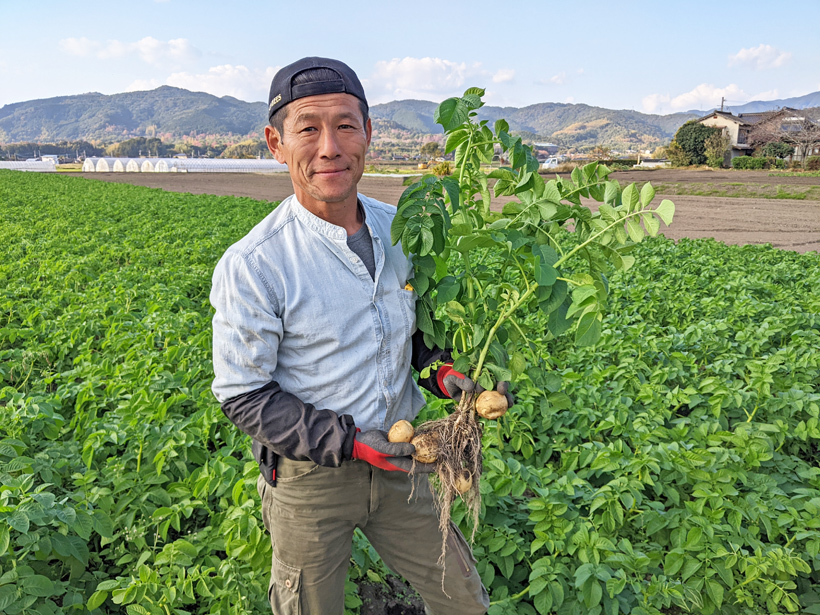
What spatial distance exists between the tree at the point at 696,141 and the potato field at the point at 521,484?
178 feet

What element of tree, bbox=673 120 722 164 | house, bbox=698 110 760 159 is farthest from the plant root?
house, bbox=698 110 760 159

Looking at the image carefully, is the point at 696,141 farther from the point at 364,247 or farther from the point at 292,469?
the point at 292,469

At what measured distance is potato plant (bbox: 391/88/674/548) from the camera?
147 cm

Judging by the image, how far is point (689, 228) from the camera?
56.7ft

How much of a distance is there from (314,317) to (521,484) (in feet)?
5.11

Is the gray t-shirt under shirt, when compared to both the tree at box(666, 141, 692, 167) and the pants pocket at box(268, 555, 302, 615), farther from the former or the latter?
the tree at box(666, 141, 692, 167)

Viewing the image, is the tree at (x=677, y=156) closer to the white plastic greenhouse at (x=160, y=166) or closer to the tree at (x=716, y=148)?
the tree at (x=716, y=148)

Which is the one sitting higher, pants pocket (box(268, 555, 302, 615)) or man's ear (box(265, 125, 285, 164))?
man's ear (box(265, 125, 285, 164))

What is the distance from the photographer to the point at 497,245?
162 centimetres

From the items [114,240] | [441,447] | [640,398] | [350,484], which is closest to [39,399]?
[350,484]

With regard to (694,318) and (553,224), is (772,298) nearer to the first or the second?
(694,318)

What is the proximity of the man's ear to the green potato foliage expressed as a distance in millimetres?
397

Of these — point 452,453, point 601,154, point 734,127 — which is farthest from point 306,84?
point 734,127

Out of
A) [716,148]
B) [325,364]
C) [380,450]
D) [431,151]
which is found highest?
[716,148]
